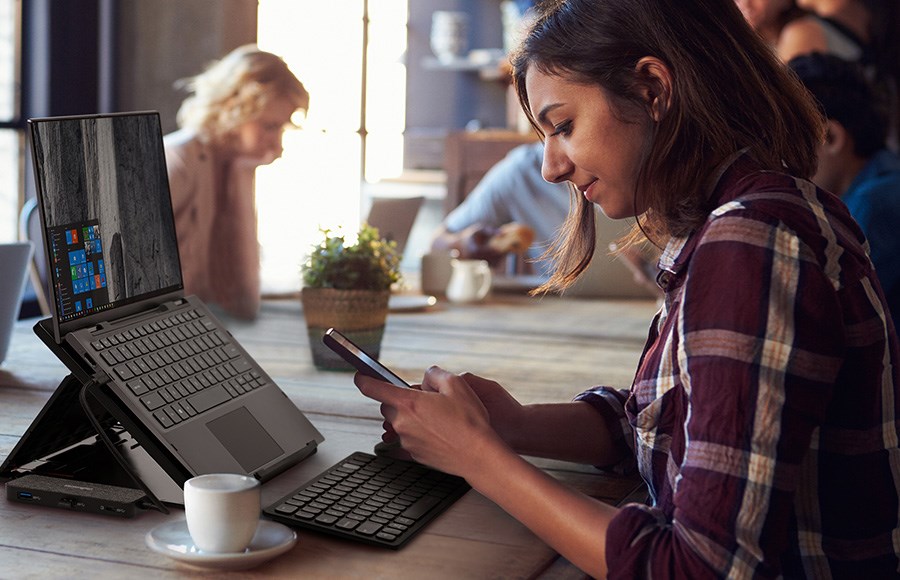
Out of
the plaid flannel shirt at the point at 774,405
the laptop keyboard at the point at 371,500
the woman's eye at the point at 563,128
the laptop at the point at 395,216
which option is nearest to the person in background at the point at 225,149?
the laptop at the point at 395,216

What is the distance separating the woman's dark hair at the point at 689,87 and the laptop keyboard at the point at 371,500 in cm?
35

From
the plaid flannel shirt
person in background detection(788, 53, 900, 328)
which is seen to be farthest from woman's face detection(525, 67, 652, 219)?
person in background detection(788, 53, 900, 328)

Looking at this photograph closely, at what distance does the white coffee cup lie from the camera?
887 millimetres

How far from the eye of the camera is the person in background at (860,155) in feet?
7.23

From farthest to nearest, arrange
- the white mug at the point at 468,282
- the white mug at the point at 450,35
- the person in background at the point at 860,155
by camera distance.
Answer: the white mug at the point at 450,35 → the white mug at the point at 468,282 → the person in background at the point at 860,155

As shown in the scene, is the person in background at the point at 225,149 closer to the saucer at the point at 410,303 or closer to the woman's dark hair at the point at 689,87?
the saucer at the point at 410,303

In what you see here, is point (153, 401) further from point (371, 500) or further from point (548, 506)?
point (548, 506)

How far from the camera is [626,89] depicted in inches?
41.5

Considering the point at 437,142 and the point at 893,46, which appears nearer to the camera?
the point at 893,46

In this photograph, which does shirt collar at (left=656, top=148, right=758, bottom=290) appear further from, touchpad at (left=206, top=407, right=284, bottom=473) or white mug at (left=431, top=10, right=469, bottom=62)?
white mug at (left=431, top=10, right=469, bottom=62)

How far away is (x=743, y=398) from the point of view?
852mm

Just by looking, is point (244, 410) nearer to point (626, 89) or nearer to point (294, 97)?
point (626, 89)

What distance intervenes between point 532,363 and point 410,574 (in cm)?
101

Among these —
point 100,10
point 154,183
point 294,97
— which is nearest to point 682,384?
point 154,183
